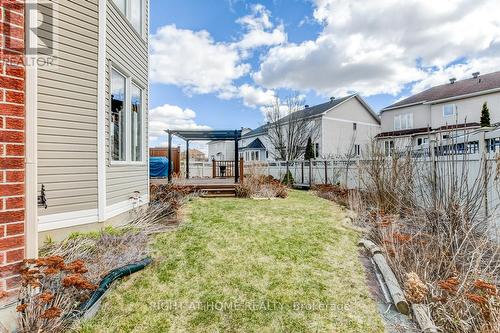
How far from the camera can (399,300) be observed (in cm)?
284

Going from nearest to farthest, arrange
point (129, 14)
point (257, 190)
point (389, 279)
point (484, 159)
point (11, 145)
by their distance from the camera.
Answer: point (11, 145) < point (389, 279) < point (484, 159) < point (129, 14) < point (257, 190)

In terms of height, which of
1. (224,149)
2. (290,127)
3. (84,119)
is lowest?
(84,119)

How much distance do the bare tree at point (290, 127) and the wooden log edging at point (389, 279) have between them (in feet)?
57.5

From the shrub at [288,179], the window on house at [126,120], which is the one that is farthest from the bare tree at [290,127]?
the window on house at [126,120]

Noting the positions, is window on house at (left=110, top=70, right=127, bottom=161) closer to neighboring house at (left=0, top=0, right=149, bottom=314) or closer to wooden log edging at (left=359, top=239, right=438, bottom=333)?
neighboring house at (left=0, top=0, right=149, bottom=314)

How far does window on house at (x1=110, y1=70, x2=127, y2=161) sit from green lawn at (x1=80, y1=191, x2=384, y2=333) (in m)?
2.08

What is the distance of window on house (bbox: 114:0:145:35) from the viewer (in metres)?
5.76

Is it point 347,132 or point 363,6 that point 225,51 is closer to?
point 363,6

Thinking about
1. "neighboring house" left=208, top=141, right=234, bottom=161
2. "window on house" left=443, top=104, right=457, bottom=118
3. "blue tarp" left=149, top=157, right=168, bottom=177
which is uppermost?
"window on house" left=443, top=104, right=457, bottom=118

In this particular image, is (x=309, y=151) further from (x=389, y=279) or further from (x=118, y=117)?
(x=389, y=279)

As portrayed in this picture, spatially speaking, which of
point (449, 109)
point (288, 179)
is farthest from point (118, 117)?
point (449, 109)

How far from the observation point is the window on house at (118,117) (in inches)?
207

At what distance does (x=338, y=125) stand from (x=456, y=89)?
9840 millimetres

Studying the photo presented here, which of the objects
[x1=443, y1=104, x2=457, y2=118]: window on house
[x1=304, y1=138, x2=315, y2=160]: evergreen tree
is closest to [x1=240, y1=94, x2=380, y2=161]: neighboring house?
[x1=304, y1=138, x2=315, y2=160]: evergreen tree
